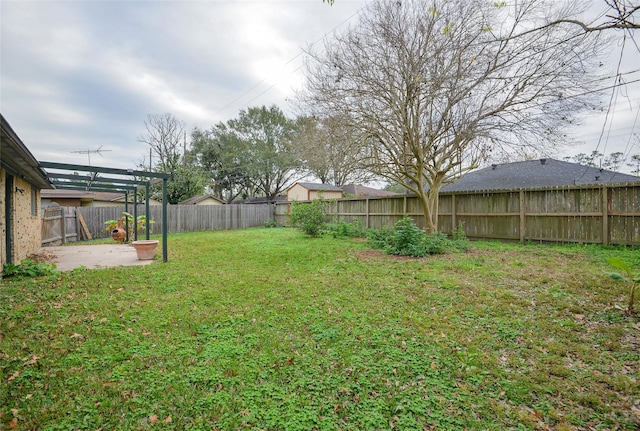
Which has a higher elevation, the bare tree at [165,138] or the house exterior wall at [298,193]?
the bare tree at [165,138]

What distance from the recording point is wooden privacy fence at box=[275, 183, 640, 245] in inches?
262

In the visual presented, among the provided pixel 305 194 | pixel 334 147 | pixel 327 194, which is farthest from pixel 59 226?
pixel 327 194

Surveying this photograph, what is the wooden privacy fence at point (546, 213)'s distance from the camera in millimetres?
6656

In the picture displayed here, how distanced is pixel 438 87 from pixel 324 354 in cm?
725

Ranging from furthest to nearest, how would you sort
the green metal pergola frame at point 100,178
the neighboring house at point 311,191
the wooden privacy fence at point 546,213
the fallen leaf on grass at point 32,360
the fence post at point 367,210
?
the neighboring house at point 311,191 < the fence post at point 367,210 < the wooden privacy fence at point 546,213 < the green metal pergola frame at point 100,178 < the fallen leaf on grass at point 32,360

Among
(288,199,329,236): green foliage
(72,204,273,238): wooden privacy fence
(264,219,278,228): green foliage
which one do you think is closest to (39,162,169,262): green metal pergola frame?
(72,204,273,238): wooden privacy fence

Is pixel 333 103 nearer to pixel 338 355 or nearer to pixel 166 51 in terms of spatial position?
pixel 166 51

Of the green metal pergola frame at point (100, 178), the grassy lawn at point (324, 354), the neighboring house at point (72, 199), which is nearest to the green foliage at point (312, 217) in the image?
the green metal pergola frame at point (100, 178)

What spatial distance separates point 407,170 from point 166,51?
860 centimetres

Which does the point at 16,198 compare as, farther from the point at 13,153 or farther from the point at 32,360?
the point at 32,360

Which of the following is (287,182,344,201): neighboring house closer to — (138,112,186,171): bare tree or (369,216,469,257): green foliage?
(138,112,186,171): bare tree

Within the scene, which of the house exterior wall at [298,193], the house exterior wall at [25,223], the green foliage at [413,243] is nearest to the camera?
the house exterior wall at [25,223]

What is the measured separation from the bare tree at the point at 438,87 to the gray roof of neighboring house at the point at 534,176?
568 centimetres

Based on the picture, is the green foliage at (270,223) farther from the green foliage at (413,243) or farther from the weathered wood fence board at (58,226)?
the green foliage at (413,243)
